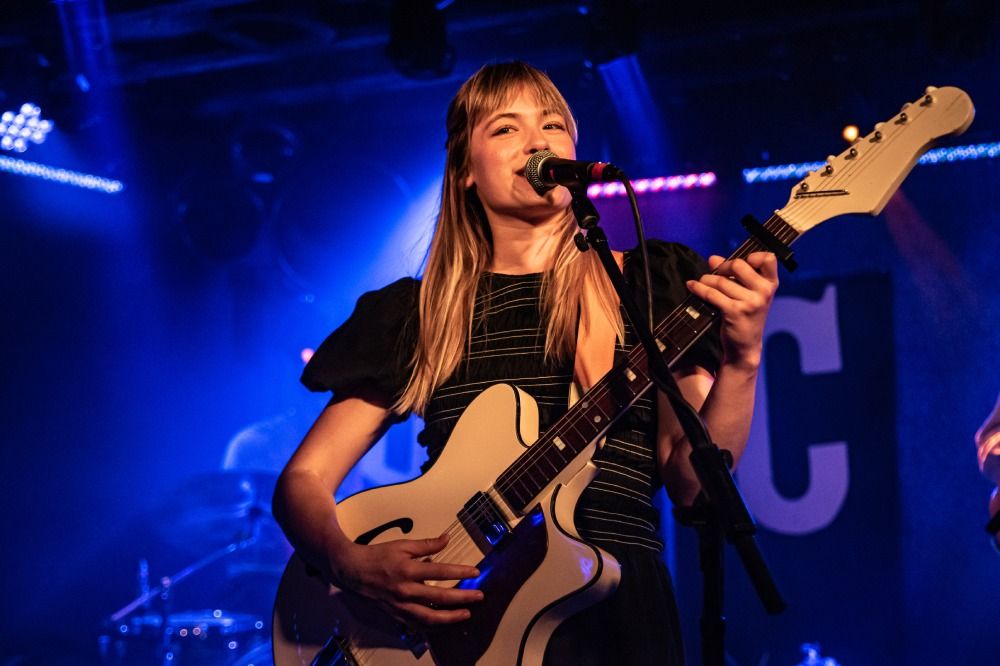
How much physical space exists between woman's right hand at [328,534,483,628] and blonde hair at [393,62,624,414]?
1.35ft

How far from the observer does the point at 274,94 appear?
7.38 meters

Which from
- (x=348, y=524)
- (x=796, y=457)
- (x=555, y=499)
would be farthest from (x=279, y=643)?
(x=796, y=457)

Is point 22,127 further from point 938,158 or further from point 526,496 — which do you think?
point 938,158

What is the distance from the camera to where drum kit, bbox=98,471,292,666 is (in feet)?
18.4

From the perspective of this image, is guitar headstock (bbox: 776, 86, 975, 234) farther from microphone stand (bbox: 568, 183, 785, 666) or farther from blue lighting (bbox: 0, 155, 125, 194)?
blue lighting (bbox: 0, 155, 125, 194)

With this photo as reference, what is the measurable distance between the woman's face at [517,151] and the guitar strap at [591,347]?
309 millimetres

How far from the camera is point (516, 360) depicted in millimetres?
2301

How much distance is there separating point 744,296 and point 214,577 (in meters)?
5.11

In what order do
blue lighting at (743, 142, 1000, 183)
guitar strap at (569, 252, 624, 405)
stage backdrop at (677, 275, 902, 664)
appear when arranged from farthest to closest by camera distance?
blue lighting at (743, 142, 1000, 183) < stage backdrop at (677, 275, 902, 664) < guitar strap at (569, 252, 624, 405)

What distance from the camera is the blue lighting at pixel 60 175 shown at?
682cm

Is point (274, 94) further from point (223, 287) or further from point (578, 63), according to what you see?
point (578, 63)

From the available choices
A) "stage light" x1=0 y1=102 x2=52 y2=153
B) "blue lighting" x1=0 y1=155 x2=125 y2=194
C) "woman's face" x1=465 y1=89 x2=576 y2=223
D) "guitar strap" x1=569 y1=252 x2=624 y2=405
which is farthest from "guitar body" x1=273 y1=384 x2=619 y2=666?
"blue lighting" x1=0 y1=155 x2=125 y2=194

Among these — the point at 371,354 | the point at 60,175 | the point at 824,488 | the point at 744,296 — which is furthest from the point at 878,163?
the point at 60,175

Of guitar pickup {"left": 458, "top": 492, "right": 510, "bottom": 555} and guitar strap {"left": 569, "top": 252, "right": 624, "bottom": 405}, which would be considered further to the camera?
guitar strap {"left": 569, "top": 252, "right": 624, "bottom": 405}
